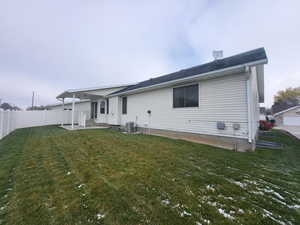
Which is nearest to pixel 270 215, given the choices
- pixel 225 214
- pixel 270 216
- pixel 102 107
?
pixel 270 216

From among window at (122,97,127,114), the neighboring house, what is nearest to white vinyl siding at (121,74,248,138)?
window at (122,97,127,114)

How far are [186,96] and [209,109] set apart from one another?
1454 mm

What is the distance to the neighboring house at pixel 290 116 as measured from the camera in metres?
21.0

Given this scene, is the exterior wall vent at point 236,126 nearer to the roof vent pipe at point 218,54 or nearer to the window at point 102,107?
the roof vent pipe at point 218,54

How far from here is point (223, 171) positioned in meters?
3.24

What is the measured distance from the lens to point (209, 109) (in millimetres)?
6008

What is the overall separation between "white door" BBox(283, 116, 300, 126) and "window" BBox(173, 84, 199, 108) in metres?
25.3

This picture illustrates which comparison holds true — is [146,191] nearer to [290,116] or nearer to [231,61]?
[231,61]

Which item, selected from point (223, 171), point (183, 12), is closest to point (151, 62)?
point (183, 12)

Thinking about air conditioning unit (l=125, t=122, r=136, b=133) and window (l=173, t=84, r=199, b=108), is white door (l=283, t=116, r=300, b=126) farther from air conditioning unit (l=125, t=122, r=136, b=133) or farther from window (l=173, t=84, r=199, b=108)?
air conditioning unit (l=125, t=122, r=136, b=133)

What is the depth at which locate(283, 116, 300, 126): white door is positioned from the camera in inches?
819

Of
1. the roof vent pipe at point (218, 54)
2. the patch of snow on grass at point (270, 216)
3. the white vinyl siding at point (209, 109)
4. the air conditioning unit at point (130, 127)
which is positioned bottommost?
the patch of snow on grass at point (270, 216)

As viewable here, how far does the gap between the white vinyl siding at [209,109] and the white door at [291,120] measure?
25115mm

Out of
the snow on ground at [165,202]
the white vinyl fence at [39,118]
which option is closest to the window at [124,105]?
the white vinyl fence at [39,118]
